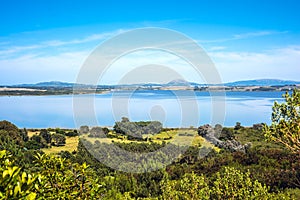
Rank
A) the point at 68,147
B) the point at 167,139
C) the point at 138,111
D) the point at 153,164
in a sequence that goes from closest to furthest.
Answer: the point at 138,111
the point at 153,164
the point at 167,139
the point at 68,147

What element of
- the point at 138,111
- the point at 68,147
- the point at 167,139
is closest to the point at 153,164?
the point at 138,111

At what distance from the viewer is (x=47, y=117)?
73.6 metres

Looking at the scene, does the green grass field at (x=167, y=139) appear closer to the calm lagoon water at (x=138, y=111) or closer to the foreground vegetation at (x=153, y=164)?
the foreground vegetation at (x=153, y=164)

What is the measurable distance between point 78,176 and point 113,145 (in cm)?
3557

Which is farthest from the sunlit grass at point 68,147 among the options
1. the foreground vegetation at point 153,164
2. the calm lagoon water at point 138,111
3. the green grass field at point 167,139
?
the calm lagoon water at point 138,111

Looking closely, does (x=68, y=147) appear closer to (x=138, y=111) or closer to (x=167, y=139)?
(x=167, y=139)

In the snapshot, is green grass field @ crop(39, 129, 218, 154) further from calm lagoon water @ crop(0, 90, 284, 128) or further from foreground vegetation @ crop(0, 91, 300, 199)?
calm lagoon water @ crop(0, 90, 284, 128)

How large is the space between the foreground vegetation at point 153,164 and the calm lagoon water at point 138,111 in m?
2.42

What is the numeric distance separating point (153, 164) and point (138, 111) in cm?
608

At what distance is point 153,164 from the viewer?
34750mm

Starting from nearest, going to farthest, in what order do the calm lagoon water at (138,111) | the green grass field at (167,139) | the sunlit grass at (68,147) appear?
the calm lagoon water at (138,111) < the green grass field at (167,139) < the sunlit grass at (68,147)

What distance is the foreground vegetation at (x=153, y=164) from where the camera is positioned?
4.58 metres

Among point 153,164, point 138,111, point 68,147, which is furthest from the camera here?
point 68,147

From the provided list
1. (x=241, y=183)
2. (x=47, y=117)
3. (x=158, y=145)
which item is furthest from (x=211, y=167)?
(x=47, y=117)
